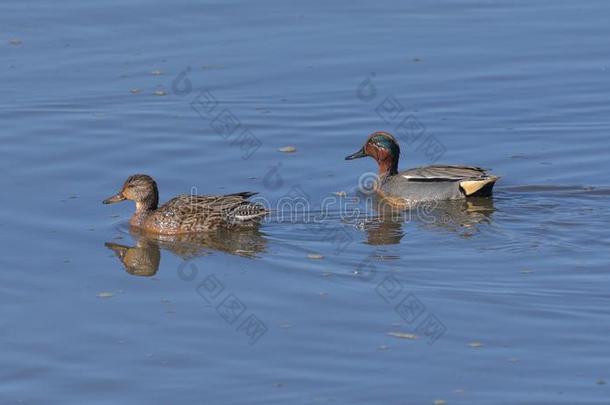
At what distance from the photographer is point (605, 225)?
13461 mm

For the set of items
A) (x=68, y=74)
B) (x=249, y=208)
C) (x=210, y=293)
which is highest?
(x=68, y=74)

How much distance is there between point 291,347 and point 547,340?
1.95 metres

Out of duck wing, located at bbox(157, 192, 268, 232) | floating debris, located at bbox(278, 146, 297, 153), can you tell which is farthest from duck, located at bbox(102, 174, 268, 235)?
floating debris, located at bbox(278, 146, 297, 153)

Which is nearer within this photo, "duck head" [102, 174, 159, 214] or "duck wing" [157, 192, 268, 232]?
"duck wing" [157, 192, 268, 232]

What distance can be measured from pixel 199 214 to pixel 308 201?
146 centimetres

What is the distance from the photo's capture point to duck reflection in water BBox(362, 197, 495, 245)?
13.7m

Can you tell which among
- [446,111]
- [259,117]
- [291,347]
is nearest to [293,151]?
[259,117]

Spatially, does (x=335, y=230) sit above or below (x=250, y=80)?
below

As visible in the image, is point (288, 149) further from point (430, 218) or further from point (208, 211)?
point (208, 211)

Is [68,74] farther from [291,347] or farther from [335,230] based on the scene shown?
[291,347]

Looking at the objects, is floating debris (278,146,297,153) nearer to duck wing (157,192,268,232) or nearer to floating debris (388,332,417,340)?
duck wing (157,192,268,232)

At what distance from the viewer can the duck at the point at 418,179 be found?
14.8 meters

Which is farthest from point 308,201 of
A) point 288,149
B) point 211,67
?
point 211,67

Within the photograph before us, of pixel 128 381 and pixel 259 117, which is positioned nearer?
pixel 128 381
